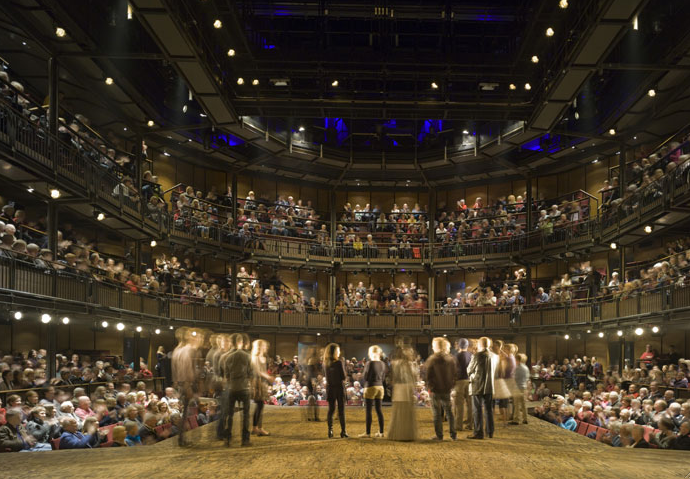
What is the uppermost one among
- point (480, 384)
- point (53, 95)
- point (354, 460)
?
point (53, 95)

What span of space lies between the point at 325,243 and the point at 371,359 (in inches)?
898

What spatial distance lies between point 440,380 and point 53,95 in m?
13.2

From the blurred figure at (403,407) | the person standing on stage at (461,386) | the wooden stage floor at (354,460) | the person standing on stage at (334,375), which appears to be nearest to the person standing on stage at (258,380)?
the wooden stage floor at (354,460)

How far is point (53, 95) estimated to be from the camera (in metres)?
18.9

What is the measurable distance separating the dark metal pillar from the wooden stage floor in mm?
10211

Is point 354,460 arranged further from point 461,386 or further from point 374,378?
point 461,386

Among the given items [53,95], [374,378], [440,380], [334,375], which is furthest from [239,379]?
[53,95]

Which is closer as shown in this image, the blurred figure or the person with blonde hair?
the blurred figure

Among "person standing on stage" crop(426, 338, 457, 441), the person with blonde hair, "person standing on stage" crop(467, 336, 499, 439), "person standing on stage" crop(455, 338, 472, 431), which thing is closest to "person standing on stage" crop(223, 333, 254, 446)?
the person with blonde hair

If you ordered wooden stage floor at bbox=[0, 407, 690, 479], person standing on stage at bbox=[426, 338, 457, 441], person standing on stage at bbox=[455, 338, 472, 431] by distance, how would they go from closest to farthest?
wooden stage floor at bbox=[0, 407, 690, 479] → person standing on stage at bbox=[426, 338, 457, 441] → person standing on stage at bbox=[455, 338, 472, 431]

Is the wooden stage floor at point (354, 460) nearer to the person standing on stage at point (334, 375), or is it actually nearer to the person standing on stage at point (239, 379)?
the person standing on stage at point (239, 379)

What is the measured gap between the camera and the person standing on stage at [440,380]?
11.3 metres

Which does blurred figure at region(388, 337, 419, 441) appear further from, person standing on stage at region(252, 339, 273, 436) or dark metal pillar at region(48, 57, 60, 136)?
dark metal pillar at region(48, 57, 60, 136)

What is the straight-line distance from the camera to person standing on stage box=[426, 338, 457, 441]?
1133cm
